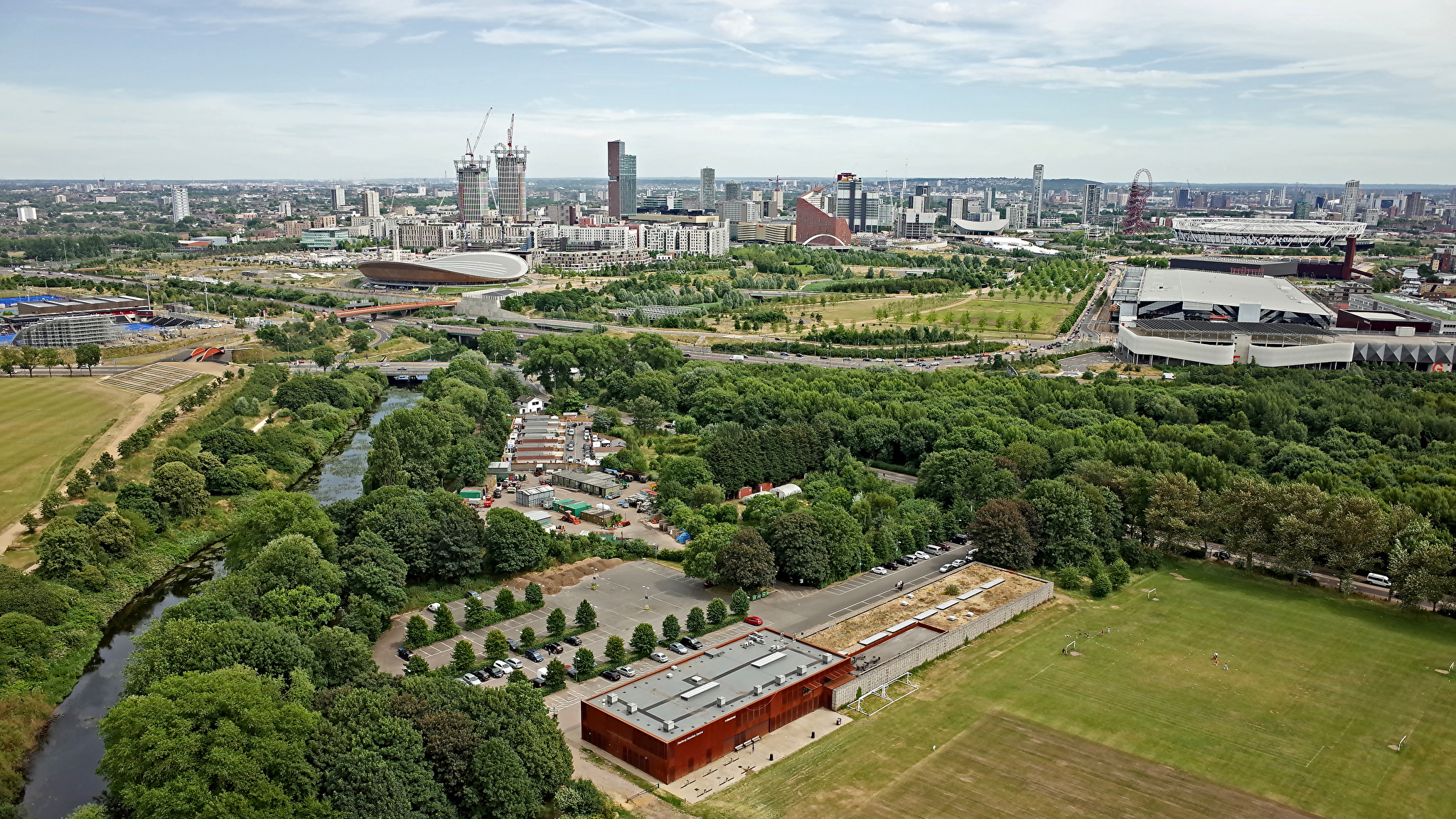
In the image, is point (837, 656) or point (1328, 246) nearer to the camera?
point (837, 656)

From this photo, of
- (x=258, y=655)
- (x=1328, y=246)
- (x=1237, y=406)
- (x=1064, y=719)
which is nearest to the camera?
(x=258, y=655)

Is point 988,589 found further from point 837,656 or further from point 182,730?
point 182,730

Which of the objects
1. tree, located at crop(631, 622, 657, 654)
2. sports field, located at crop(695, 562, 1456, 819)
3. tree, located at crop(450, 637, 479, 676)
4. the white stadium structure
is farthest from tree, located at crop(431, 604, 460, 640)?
the white stadium structure

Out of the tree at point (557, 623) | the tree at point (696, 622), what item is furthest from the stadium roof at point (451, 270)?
the tree at point (696, 622)

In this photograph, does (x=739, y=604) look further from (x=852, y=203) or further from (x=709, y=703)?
(x=852, y=203)

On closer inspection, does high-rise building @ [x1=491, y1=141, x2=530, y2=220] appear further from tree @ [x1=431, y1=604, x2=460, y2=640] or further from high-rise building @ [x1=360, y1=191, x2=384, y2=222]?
tree @ [x1=431, y1=604, x2=460, y2=640]

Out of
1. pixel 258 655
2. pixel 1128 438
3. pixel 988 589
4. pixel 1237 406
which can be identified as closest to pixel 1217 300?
pixel 1237 406

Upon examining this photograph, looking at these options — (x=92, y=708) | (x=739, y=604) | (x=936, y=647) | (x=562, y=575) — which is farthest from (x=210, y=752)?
(x=936, y=647)
